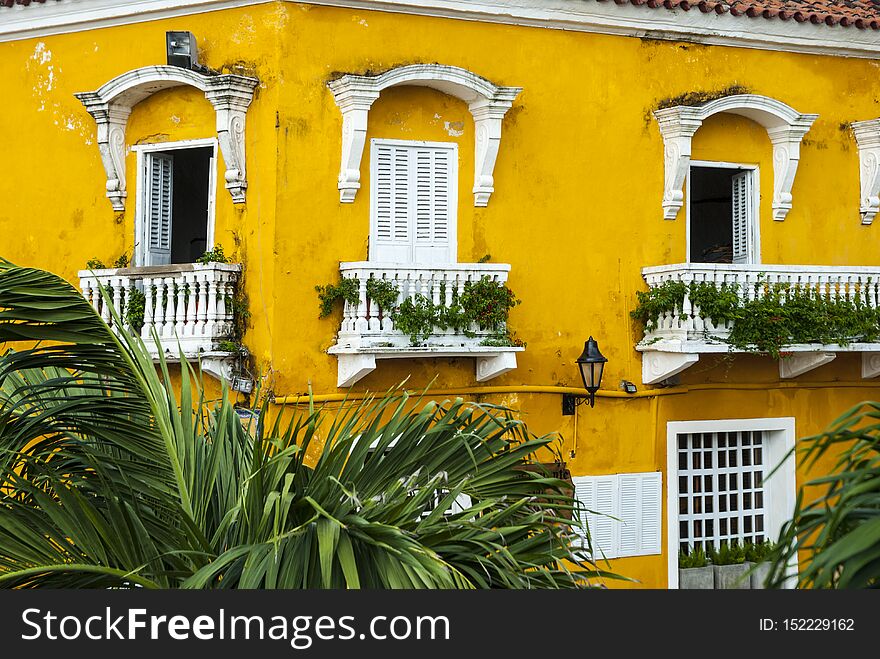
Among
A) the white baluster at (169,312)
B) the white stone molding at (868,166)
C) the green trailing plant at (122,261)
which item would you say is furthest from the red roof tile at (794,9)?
the green trailing plant at (122,261)

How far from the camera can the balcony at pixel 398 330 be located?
39.6 ft

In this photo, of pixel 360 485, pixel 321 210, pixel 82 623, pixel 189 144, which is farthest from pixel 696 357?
pixel 82 623

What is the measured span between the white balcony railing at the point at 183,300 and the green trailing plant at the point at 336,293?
956mm

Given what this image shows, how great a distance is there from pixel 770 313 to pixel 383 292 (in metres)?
4.57

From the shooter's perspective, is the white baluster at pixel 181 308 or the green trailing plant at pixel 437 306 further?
the white baluster at pixel 181 308

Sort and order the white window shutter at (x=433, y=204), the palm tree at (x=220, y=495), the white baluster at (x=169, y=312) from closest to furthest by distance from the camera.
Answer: the palm tree at (x=220, y=495)
the white baluster at (x=169, y=312)
the white window shutter at (x=433, y=204)

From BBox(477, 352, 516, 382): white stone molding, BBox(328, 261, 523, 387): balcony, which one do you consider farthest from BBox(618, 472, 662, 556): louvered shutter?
BBox(328, 261, 523, 387): balcony

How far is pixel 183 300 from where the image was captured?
12.3 m

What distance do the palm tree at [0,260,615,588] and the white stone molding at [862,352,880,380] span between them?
9.30 metres

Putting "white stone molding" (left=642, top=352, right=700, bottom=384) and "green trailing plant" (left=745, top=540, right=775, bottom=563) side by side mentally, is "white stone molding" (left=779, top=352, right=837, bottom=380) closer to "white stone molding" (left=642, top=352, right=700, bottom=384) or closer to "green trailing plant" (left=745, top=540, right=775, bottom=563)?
"white stone molding" (left=642, top=352, right=700, bottom=384)

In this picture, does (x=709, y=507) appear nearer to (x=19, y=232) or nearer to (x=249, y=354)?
(x=249, y=354)

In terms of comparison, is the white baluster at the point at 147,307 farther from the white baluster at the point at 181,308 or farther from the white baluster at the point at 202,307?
the white baluster at the point at 202,307

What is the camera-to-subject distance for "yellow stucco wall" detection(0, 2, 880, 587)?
40.5 ft

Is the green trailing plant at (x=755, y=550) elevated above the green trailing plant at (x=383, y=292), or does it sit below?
below
